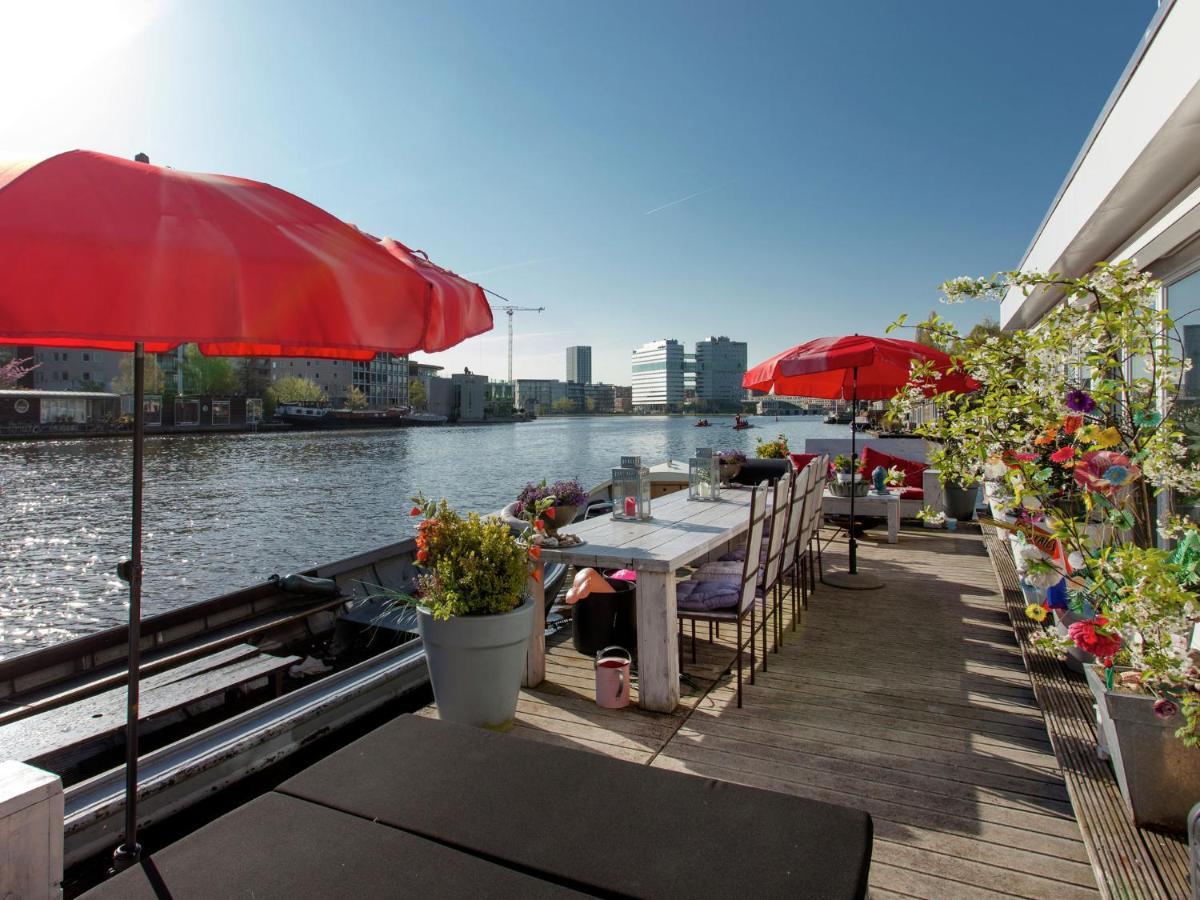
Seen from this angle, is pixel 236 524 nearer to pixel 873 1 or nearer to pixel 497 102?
pixel 497 102

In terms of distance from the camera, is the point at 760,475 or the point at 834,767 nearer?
the point at 834,767

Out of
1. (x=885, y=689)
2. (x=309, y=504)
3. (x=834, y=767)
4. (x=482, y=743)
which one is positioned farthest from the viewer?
(x=309, y=504)

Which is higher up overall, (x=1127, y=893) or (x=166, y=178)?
(x=166, y=178)

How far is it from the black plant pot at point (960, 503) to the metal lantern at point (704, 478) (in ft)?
18.0

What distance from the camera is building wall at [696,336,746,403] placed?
11012cm

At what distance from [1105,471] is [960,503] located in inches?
321

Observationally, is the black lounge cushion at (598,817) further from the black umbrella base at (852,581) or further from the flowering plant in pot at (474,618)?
the black umbrella base at (852,581)

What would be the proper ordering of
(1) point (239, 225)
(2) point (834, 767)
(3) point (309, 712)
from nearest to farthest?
(1) point (239, 225), (2) point (834, 767), (3) point (309, 712)

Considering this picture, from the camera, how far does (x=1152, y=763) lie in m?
2.31

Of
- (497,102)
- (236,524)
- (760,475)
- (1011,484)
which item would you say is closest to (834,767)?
(1011,484)

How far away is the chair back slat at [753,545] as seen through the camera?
356 cm

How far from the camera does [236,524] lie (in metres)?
19.7

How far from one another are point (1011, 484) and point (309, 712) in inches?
137

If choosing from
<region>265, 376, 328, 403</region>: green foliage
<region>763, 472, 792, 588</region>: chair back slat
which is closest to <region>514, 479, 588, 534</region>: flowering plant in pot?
<region>763, 472, 792, 588</region>: chair back slat
